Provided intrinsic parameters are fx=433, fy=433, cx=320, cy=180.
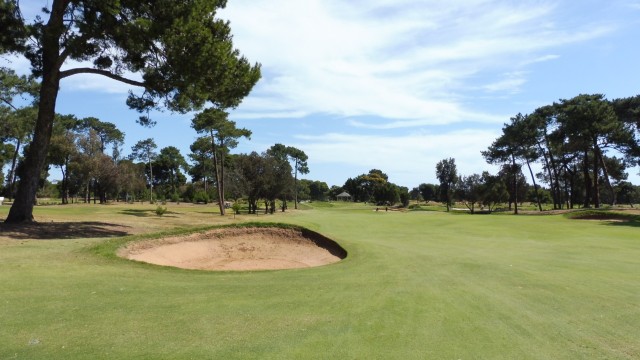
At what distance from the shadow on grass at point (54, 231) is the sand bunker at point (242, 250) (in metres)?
3.91

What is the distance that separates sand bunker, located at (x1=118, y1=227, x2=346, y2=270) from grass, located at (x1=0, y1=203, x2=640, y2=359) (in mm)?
3184

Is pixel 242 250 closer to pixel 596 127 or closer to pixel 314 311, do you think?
pixel 314 311

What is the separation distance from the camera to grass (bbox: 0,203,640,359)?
594cm

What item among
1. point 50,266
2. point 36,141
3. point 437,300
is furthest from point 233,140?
point 437,300

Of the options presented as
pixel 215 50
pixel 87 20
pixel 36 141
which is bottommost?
pixel 36 141

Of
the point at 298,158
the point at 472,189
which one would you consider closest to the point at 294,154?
the point at 298,158

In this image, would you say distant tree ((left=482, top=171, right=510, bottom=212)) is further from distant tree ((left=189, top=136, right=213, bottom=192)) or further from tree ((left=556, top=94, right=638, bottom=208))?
distant tree ((left=189, top=136, right=213, bottom=192))

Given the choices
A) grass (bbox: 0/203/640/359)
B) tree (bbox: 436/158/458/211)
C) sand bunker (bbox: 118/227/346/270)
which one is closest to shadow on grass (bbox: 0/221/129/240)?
sand bunker (bbox: 118/227/346/270)

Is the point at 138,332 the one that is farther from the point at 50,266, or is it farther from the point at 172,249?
A: the point at 172,249

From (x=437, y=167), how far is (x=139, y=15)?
11447 centimetres

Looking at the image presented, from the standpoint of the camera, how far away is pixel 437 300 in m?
8.93

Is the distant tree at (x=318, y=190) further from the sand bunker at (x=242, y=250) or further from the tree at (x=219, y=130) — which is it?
the sand bunker at (x=242, y=250)

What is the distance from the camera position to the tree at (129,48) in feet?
65.1

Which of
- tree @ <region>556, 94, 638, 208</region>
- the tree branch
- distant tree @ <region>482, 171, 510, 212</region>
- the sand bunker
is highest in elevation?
tree @ <region>556, 94, 638, 208</region>
